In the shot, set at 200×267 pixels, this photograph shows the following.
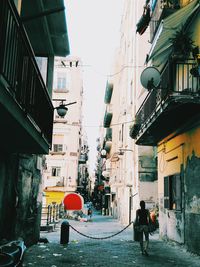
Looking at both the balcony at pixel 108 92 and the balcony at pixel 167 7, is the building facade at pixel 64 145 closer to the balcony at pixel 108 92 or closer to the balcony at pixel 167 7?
the balcony at pixel 108 92

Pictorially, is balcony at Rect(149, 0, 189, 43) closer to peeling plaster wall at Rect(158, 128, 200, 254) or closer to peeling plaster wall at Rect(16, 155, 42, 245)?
peeling plaster wall at Rect(158, 128, 200, 254)

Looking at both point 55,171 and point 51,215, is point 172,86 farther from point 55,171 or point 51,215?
point 55,171

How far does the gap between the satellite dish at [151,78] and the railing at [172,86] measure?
0.85 ft

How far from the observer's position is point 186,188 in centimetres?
1214

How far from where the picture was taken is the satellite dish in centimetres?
1166

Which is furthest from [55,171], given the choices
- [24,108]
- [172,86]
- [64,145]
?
[24,108]

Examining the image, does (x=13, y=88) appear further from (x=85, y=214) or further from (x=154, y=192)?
(x=85, y=214)

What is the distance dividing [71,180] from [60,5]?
35.3 meters

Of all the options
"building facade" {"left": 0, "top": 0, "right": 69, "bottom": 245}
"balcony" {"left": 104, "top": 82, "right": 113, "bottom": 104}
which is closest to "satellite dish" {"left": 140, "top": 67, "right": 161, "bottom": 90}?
"building facade" {"left": 0, "top": 0, "right": 69, "bottom": 245}

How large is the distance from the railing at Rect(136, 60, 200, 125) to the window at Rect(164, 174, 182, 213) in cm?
254

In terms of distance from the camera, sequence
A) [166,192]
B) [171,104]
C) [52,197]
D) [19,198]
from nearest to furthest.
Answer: [171,104], [19,198], [166,192], [52,197]

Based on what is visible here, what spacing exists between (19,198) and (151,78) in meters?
5.50

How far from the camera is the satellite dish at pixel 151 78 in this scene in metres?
11.7

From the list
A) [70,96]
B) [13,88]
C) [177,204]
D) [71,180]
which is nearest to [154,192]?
[177,204]
